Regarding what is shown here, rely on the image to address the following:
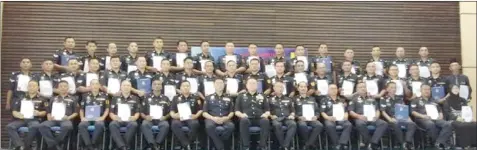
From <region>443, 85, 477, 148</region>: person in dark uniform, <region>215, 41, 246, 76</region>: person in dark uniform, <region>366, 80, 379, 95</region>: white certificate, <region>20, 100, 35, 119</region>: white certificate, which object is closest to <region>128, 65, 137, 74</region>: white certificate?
<region>215, 41, 246, 76</region>: person in dark uniform

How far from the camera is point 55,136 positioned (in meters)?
8.26

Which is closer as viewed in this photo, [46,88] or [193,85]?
[46,88]

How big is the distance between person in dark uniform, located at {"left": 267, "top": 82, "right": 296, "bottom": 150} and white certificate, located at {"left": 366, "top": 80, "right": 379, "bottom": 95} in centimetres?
159

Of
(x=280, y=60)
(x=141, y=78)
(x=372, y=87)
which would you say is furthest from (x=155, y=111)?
(x=372, y=87)

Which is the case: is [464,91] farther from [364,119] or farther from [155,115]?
[155,115]

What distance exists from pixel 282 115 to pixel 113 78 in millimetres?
2888

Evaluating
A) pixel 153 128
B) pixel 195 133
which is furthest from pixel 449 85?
pixel 153 128

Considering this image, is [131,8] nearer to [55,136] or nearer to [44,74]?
[44,74]

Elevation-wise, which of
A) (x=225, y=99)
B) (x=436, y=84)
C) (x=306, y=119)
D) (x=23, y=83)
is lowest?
(x=306, y=119)

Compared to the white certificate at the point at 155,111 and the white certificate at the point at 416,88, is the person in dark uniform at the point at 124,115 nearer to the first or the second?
the white certificate at the point at 155,111

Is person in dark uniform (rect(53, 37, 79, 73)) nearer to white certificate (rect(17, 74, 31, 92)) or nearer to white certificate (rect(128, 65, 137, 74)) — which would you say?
white certificate (rect(17, 74, 31, 92))

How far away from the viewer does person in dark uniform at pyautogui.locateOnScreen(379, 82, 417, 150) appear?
28.8 feet

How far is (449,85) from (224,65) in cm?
420

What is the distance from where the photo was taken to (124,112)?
852 centimetres
